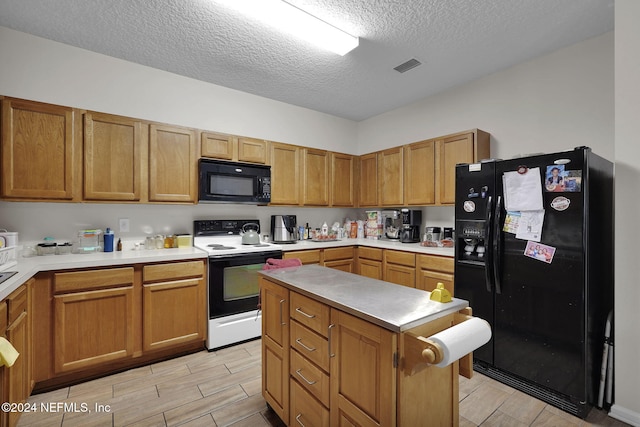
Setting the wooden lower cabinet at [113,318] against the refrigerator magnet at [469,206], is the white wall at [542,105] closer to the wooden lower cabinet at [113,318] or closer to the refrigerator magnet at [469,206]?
the refrigerator magnet at [469,206]

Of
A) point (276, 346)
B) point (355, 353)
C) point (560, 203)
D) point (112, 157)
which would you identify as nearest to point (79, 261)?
point (112, 157)

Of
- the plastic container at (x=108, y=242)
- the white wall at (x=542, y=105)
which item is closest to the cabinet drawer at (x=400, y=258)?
the white wall at (x=542, y=105)

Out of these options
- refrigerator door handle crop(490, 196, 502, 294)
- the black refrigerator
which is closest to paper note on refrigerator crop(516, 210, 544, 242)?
the black refrigerator

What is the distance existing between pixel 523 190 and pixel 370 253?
189 centimetres

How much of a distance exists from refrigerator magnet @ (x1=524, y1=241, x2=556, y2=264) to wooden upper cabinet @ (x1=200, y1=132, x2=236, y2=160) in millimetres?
2848

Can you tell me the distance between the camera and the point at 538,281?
6.70 feet

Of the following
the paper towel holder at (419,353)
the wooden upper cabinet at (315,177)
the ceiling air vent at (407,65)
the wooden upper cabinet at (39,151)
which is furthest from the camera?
the wooden upper cabinet at (315,177)

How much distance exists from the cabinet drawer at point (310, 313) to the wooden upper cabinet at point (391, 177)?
2.51 m

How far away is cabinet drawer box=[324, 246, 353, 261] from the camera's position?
11.8ft

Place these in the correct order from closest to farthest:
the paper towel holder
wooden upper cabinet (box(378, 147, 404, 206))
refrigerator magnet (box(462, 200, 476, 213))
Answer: the paper towel holder → refrigerator magnet (box(462, 200, 476, 213)) → wooden upper cabinet (box(378, 147, 404, 206))

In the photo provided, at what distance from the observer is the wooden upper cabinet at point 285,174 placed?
3.63 metres

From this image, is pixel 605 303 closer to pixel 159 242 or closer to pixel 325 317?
pixel 325 317

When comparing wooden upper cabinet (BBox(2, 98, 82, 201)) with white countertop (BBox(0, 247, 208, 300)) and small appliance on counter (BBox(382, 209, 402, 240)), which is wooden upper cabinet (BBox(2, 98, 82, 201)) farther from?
small appliance on counter (BBox(382, 209, 402, 240))

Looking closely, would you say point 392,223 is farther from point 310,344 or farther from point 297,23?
point 310,344
